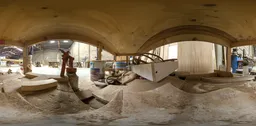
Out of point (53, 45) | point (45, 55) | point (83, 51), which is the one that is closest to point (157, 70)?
point (83, 51)

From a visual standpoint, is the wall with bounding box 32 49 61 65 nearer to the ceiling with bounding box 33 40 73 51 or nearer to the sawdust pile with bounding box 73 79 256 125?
the ceiling with bounding box 33 40 73 51

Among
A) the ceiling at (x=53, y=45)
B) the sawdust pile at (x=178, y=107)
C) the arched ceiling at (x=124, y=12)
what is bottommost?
the sawdust pile at (x=178, y=107)

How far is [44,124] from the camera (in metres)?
1.77

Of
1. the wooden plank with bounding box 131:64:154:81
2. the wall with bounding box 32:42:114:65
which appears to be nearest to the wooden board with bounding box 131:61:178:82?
the wooden plank with bounding box 131:64:154:81

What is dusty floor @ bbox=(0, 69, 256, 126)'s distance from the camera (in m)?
1.96

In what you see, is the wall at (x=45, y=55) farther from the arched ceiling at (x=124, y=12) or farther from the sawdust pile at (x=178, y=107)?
the sawdust pile at (x=178, y=107)

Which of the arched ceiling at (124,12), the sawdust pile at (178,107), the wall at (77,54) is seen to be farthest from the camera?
the wall at (77,54)

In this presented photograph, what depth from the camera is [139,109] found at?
256 centimetres

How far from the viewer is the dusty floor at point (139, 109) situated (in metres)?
1.96

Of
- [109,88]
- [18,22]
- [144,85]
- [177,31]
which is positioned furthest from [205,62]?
[18,22]

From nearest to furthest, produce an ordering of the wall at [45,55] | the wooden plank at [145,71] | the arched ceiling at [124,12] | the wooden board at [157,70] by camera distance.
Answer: the arched ceiling at [124,12]
the wooden board at [157,70]
the wooden plank at [145,71]
the wall at [45,55]

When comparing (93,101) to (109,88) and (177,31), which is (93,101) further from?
(177,31)

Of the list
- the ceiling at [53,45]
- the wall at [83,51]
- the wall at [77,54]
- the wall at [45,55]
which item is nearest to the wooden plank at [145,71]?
the wall at [77,54]

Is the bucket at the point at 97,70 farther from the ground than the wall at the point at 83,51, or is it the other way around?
the wall at the point at 83,51
